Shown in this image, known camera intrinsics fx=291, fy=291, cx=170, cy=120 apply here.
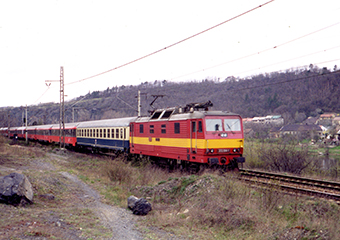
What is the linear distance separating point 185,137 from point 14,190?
8567 mm

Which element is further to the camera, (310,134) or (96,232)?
(310,134)

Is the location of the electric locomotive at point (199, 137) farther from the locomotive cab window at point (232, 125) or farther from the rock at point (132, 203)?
the rock at point (132, 203)

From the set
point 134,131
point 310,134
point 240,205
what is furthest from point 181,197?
point 310,134

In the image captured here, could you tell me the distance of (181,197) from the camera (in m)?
11.1

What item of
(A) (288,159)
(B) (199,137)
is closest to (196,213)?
(B) (199,137)

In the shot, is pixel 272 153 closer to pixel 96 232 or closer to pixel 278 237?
pixel 278 237

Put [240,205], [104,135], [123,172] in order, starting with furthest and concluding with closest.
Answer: [104,135], [123,172], [240,205]

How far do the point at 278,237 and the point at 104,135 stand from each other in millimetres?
21857

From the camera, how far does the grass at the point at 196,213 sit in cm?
698

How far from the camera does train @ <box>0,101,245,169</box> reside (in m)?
14.2

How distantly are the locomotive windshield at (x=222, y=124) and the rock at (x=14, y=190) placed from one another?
8210 mm

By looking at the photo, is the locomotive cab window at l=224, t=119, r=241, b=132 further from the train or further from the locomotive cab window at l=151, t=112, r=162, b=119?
the locomotive cab window at l=151, t=112, r=162, b=119

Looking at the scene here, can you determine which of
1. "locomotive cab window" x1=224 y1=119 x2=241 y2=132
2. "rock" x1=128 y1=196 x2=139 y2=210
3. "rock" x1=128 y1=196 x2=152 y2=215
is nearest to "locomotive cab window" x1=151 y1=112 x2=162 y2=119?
"locomotive cab window" x1=224 y1=119 x2=241 y2=132

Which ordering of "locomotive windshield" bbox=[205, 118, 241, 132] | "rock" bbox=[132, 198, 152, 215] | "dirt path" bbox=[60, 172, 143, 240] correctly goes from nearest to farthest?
"dirt path" bbox=[60, 172, 143, 240] → "rock" bbox=[132, 198, 152, 215] → "locomotive windshield" bbox=[205, 118, 241, 132]
